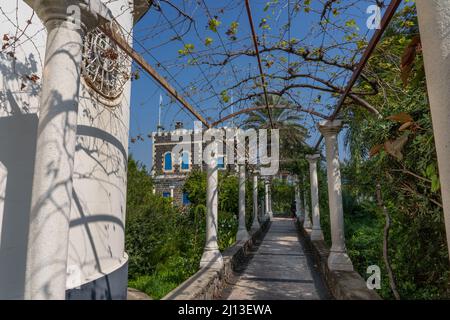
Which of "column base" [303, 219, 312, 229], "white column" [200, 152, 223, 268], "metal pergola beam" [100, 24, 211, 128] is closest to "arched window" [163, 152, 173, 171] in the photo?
"column base" [303, 219, 312, 229]

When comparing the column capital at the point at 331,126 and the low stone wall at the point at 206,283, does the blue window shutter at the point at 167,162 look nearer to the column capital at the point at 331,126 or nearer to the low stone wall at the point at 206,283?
the low stone wall at the point at 206,283

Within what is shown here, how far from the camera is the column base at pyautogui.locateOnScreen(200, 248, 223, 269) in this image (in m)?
5.63

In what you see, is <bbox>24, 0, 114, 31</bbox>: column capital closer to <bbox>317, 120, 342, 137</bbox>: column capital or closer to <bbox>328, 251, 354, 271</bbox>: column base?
<bbox>317, 120, 342, 137</bbox>: column capital

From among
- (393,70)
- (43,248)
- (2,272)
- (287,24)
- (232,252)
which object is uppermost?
(287,24)

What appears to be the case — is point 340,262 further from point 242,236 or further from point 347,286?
point 242,236

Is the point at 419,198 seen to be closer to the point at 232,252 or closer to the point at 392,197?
the point at 392,197

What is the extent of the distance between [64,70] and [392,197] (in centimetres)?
373

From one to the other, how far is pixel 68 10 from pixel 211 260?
478cm

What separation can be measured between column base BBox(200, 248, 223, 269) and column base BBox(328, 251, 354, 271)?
6.48ft

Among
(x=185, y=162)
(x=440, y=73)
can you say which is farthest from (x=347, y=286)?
(x=185, y=162)

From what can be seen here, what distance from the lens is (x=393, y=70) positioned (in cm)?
471

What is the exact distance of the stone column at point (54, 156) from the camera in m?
1.77
